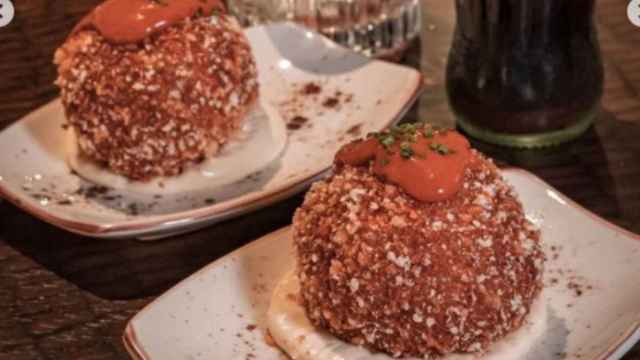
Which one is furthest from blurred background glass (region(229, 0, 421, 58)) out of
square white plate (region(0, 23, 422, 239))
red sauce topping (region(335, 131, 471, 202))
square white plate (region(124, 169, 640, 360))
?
red sauce topping (region(335, 131, 471, 202))

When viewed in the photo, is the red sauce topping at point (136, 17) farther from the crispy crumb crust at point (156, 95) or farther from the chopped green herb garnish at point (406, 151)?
the chopped green herb garnish at point (406, 151)

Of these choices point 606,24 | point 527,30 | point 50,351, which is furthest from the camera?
point 606,24

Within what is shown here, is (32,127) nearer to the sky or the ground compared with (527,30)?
nearer to the ground

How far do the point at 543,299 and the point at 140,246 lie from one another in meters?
0.73

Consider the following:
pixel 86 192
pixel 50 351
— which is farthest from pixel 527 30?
pixel 50 351

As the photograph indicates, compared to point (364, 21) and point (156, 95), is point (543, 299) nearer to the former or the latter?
point (156, 95)

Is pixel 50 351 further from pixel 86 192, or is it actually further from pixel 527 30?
pixel 527 30

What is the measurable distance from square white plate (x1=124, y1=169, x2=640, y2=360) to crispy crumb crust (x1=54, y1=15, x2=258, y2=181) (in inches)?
13.7

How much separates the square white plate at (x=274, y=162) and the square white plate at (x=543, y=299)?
167mm

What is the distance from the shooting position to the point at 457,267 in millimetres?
1413

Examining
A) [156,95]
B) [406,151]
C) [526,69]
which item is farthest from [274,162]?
[406,151]

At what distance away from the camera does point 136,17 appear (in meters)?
1.95

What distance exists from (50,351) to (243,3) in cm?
→ 125

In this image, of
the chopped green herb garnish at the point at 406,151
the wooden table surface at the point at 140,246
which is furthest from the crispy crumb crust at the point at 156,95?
the chopped green herb garnish at the point at 406,151
